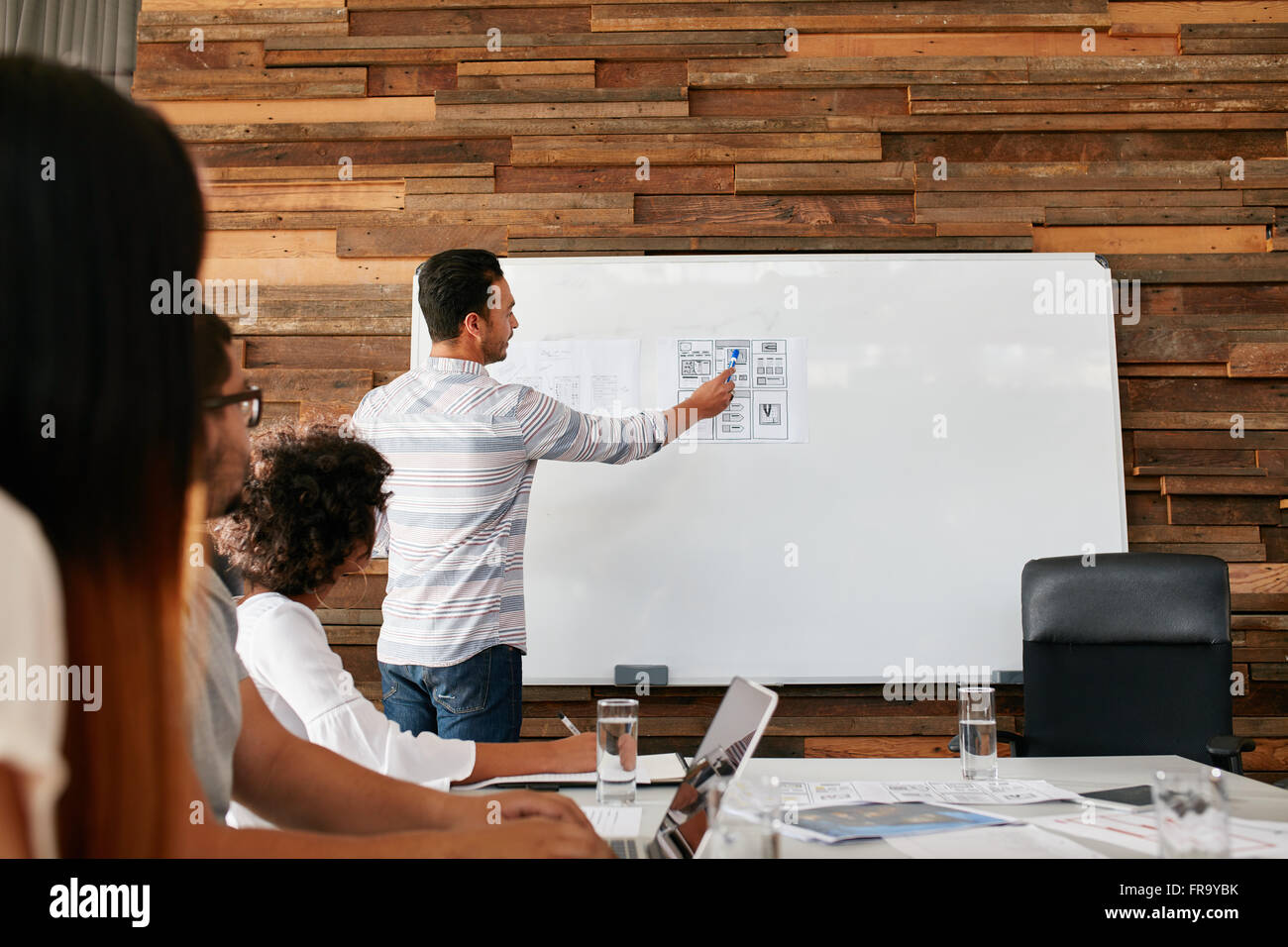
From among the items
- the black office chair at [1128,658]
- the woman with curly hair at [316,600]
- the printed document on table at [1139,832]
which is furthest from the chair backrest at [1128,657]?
the woman with curly hair at [316,600]

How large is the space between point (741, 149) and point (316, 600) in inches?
81.8

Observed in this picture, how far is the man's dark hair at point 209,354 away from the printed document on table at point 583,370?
187cm

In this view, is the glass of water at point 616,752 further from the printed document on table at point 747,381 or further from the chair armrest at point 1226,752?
the printed document on table at point 747,381

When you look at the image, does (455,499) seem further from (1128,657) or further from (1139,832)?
(1128,657)

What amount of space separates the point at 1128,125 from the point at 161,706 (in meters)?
3.31

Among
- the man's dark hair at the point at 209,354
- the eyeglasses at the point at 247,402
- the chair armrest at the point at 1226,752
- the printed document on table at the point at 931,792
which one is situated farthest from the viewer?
the chair armrest at the point at 1226,752

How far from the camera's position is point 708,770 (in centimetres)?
101

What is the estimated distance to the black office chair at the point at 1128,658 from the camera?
2.15 metres

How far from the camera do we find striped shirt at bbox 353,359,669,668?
2.08m

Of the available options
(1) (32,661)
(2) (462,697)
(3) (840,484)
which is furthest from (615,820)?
(3) (840,484)

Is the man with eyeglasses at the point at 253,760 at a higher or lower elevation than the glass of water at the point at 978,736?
higher

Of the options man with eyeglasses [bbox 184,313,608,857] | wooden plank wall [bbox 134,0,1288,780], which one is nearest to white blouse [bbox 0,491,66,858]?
man with eyeglasses [bbox 184,313,608,857]
